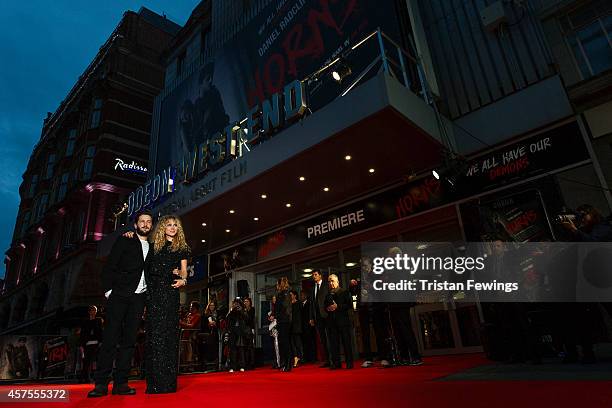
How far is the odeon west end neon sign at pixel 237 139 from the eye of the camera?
30.5 ft

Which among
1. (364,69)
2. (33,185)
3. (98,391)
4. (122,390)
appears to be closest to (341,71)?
(364,69)

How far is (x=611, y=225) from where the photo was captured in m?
4.46

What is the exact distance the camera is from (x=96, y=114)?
30547 mm

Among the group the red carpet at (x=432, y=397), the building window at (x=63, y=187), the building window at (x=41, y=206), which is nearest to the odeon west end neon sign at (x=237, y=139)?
the red carpet at (x=432, y=397)

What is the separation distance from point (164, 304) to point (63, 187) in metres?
33.6

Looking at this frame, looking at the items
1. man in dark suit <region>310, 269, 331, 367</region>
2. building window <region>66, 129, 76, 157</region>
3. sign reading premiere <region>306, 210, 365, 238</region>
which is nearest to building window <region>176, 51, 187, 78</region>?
sign reading premiere <region>306, 210, 365, 238</region>

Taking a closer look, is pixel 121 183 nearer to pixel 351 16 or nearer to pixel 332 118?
pixel 351 16

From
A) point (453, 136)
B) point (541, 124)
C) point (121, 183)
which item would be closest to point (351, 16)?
point (453, 136)

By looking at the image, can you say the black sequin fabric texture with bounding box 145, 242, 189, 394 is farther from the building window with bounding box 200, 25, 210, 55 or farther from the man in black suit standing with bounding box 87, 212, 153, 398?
the building window with bounding box 200, 25, 210, 55

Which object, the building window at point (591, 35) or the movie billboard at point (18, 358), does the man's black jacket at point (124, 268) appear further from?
the movie billboard at point (18, 358)

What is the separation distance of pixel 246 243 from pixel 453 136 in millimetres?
8160

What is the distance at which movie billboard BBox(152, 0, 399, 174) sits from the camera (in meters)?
10.9

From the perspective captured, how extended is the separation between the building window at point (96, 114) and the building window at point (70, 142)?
4.41 m

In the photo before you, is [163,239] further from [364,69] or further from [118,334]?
[364,69]
